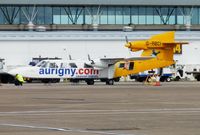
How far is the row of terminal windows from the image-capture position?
88.2 meters

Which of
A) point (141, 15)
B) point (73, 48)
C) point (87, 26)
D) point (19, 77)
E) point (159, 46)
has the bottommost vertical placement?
point (19, 77)

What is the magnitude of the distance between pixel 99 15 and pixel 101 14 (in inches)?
17.0

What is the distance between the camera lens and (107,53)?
81000mm

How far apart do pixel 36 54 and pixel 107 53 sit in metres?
8.23

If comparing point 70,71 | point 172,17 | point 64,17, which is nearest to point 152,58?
point 70,71

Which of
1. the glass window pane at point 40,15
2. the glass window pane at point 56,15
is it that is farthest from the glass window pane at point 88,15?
the glass window pane at point 40,15

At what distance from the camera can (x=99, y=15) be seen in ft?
294

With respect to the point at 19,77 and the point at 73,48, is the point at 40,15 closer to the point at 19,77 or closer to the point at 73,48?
the point at 73,48

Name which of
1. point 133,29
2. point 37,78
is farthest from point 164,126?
point 133,29

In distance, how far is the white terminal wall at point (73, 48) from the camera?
7894cm

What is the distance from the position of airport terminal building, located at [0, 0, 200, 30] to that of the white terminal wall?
20.6ft

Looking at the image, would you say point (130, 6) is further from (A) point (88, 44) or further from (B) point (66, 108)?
(B) point (66, 108)

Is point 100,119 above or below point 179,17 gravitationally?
below

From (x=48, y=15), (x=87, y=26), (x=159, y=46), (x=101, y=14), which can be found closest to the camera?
(x=159, y=46)
